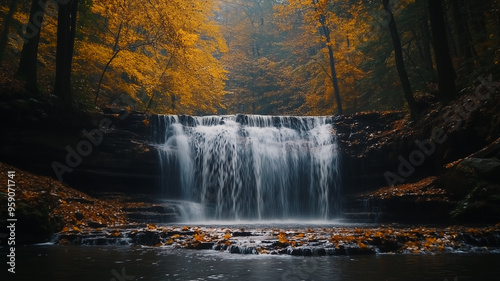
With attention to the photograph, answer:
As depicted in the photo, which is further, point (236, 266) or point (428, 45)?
point (428, 45)

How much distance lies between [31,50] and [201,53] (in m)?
9.04

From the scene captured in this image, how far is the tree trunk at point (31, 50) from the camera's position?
Answer: 38.8ft

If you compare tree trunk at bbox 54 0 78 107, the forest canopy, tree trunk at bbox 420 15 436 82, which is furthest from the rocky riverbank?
tree trunk at bbox 420 15 436 82

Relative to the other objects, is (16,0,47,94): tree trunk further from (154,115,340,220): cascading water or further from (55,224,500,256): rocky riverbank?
(55,224,500,256): rocky riverbank

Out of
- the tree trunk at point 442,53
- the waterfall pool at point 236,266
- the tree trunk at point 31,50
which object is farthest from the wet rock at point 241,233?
the tree trunk at point 31,50

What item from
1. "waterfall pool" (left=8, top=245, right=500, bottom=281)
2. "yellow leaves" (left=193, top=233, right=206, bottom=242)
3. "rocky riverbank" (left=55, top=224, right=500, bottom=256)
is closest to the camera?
"waterfall pool" (left=8, top=245, right=500, bottom=281)

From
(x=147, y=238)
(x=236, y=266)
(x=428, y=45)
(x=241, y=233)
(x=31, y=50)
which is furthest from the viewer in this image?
(x=428, y=45)

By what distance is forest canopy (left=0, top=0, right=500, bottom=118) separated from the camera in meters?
12.0

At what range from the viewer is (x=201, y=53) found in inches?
775

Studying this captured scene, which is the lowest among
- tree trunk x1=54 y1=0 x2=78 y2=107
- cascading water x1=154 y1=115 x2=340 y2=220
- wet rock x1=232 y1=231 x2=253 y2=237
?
wet rock x1=232 y1=231 x2=253 y2=237

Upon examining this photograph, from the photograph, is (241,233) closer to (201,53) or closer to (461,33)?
(461,33)

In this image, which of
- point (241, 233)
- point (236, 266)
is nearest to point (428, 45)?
point (241, 233)

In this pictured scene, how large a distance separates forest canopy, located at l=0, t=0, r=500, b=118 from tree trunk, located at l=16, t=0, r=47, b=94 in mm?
31

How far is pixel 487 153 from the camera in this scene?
940 cm
